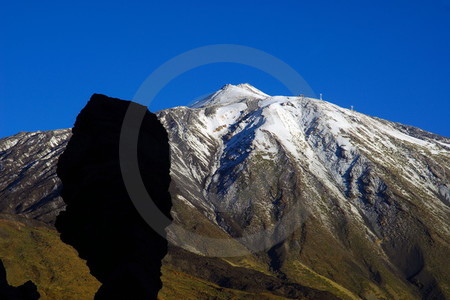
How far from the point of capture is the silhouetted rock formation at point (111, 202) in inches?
1339

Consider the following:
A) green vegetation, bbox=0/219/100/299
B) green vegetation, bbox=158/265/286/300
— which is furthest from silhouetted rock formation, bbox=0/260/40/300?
green vegetation, bbox=158/265/286/300

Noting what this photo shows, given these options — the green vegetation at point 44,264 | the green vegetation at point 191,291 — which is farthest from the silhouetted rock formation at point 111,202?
the green vegetation at point 191,291

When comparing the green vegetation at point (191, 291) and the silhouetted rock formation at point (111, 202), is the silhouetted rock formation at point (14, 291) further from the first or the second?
the green vegetation at point (191, 291)

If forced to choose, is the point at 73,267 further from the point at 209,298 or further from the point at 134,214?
the point at 134,214

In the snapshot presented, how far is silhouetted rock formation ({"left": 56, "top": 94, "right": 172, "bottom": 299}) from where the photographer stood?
34.0 m

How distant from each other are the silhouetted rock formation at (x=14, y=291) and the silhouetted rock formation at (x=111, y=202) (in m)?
3.70

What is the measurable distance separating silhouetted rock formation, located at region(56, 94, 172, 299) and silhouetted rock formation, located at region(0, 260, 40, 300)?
3.70 metres

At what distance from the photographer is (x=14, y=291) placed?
33.4 metres

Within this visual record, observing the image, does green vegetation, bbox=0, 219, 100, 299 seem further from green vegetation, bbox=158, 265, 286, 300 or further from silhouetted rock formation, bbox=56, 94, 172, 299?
silhouetted rock formation, bbox=56, 94, 172, 299

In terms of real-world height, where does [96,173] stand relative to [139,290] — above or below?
above

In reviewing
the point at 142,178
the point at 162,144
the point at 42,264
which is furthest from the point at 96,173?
the point at 42,264

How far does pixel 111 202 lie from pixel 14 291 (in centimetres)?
688

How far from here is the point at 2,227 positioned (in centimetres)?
18262

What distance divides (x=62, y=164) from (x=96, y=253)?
5.74 metres
